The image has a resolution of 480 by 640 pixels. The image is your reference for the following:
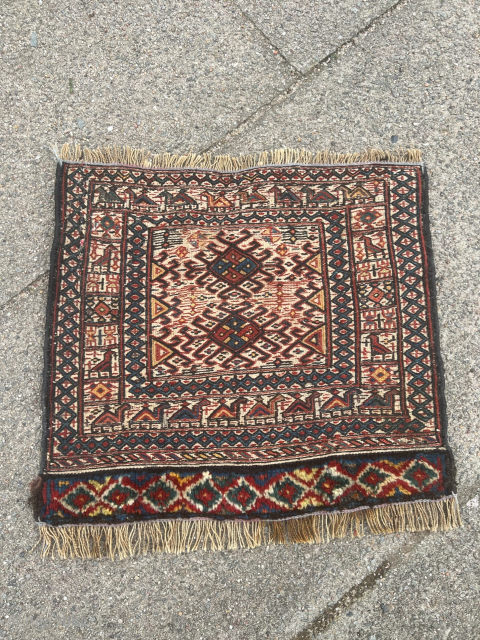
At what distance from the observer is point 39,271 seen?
82.0 inches

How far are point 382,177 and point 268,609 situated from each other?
1669 mm

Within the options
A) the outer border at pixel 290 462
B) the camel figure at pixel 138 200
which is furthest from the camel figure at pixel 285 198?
the camel figure at pixel 138 200

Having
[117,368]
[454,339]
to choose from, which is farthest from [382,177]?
[117,368]

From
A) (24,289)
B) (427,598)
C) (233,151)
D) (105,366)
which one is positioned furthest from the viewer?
(233,151)

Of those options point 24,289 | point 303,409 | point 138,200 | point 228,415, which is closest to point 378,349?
point 303,409

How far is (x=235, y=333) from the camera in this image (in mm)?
1982

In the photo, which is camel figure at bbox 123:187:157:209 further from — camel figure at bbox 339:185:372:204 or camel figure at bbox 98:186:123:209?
camel figure at bbox 339:185:372:204

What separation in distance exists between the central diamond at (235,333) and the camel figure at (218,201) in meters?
0.44

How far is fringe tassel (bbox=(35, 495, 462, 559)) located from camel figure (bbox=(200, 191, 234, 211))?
1.19m

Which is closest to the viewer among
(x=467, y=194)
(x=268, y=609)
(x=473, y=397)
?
(x=268, y=609)

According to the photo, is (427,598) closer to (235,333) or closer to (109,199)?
(235,333)

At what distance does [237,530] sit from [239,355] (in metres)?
0.63

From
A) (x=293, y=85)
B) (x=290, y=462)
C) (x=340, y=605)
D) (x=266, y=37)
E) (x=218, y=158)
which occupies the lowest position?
(x=340, y=605)

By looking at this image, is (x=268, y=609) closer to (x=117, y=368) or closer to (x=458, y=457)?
(x=458, y=457)
